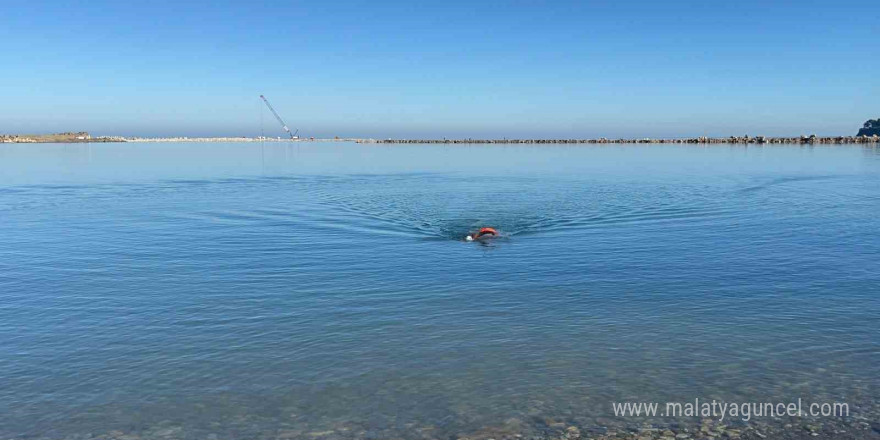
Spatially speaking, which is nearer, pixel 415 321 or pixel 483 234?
pixel 415 321

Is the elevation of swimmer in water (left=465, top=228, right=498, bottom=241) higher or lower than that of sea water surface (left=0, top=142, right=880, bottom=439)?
higher

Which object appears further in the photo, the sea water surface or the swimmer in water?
the swimmer in water

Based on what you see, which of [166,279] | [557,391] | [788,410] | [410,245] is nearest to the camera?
[788,410]

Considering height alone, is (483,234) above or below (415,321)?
above

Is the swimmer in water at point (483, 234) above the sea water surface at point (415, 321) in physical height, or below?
above

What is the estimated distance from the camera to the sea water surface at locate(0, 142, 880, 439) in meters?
11.7

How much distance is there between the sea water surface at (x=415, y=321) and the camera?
11.7m

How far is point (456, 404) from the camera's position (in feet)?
38.3

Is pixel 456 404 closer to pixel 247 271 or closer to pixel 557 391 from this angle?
pixel 557 391

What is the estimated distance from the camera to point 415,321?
1647cm

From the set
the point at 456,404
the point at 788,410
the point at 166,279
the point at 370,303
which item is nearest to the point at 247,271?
the point at 166,279

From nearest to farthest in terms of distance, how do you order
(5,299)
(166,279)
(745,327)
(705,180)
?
(745,327) < (5,299) < (166,279) < (705,180)

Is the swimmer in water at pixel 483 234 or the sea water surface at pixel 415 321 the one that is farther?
the swimmer in water at pixel 483 234

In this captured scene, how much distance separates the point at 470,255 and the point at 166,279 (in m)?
11.3
